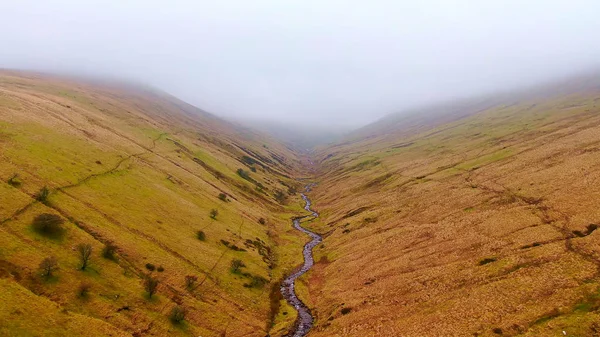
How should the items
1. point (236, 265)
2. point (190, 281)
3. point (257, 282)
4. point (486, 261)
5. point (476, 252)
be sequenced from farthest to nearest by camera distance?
1. point (236, 265)
2. point (257, 282)
3. point (476, 252)
4. point (190, 281)
5. point (486, 261)

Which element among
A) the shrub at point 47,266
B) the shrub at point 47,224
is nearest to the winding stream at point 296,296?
the shrub at point 47,266

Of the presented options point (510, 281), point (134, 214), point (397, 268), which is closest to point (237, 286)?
point (134, 214)

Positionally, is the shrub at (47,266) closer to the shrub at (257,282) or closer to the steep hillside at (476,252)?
the shrub at (257,282)

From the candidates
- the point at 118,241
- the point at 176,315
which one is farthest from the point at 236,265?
the point at 118,241

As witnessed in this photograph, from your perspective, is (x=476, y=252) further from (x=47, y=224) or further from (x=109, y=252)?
(x=47, y=224)

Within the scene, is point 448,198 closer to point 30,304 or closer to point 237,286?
point 237,286

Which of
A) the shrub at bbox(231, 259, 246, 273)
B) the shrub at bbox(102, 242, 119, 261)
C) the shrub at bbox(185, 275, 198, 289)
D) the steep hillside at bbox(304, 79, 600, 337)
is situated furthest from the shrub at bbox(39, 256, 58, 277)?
the steep hillside at bbox(304, 79, 600, 337)
